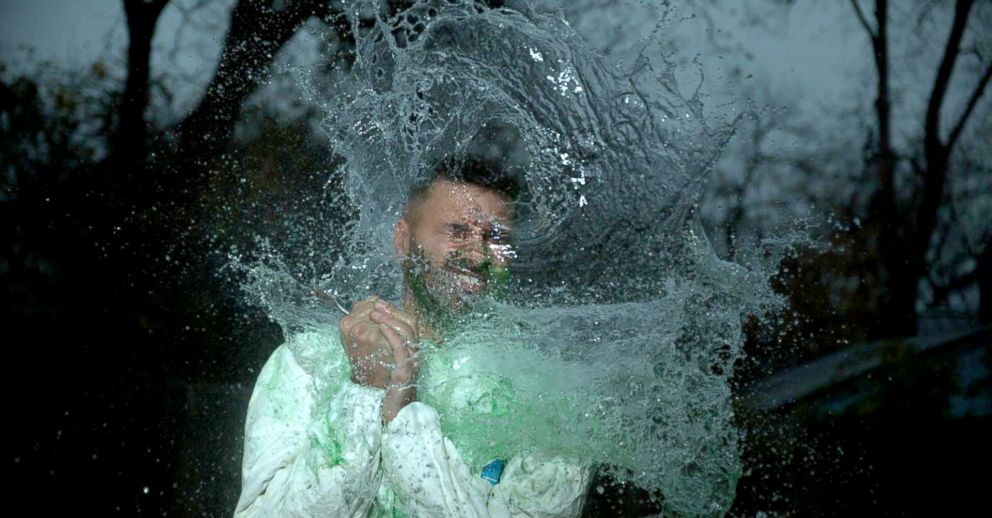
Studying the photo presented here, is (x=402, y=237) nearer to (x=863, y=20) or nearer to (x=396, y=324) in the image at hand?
(x=396, y=324)

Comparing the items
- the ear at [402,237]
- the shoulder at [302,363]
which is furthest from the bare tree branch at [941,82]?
the shoulder at [302,363]

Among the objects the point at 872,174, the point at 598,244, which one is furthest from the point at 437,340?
the point at 872,174

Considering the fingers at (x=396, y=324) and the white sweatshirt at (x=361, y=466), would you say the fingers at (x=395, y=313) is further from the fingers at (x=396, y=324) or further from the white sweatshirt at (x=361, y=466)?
the white sweatshirt at (x=361, y=466)

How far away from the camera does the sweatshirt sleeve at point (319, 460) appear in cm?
126

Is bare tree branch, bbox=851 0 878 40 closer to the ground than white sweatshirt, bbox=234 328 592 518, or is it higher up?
higher up

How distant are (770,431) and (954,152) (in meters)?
1.51

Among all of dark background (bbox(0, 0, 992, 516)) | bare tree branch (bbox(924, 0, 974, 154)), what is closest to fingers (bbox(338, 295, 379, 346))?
dark background (bbox(0, 0, 992, 516))

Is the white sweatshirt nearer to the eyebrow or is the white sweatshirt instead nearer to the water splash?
the water splash

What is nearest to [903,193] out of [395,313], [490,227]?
[490,227]

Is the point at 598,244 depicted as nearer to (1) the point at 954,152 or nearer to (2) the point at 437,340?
(2) the point at 437,340

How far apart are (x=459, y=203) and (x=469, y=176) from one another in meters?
0.07

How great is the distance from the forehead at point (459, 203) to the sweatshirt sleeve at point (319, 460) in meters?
0.43

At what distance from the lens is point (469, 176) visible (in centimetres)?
162

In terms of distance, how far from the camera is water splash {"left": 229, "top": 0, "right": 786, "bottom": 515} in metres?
1.51
